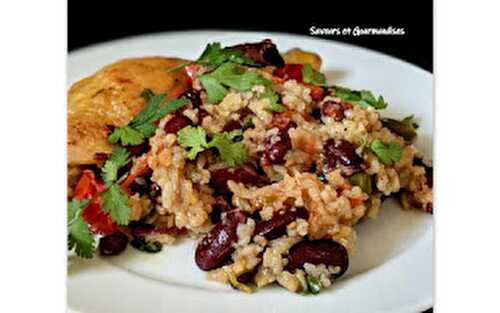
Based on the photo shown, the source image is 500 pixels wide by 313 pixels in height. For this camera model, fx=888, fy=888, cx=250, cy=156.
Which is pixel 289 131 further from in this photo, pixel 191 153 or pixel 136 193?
pixel 136 193

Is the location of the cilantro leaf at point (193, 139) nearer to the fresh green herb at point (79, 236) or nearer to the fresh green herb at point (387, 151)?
the fresh green herb at point (79, 236)

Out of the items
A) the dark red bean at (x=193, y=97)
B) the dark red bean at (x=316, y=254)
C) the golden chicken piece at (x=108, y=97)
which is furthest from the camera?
the dark red bean at (x=193, y=97)

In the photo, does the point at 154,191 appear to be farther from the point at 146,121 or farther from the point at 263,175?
the point at 263,175

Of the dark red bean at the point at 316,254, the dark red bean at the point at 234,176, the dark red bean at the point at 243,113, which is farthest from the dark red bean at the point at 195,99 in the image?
the dark red bean at the point at 316,254

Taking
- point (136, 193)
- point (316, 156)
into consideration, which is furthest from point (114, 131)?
point (316, 156)

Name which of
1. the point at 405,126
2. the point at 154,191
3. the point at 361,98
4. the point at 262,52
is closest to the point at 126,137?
the point at 154,191

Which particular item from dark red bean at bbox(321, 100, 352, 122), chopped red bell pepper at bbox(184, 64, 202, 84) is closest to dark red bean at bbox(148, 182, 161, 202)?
chopped red bell pepper at bbox(184, 64, 202, 84)

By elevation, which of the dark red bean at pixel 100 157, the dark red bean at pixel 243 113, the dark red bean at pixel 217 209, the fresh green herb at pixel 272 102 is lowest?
the dark red bean at pixel 217 209
